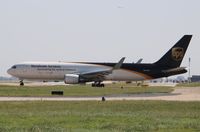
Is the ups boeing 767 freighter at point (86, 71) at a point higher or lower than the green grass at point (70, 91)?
higher

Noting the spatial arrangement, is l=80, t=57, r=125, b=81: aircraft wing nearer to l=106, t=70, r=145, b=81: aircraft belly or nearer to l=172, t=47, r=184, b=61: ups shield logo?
l=106, t=70, r=145, b=81: aircraft belly

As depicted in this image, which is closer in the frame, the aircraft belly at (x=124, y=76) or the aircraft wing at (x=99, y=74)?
the aircraft wing at (x=99, y=74)

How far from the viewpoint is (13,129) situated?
18234mm

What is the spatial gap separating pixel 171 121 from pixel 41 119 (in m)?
5.80

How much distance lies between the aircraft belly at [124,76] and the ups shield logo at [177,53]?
24.4 feet

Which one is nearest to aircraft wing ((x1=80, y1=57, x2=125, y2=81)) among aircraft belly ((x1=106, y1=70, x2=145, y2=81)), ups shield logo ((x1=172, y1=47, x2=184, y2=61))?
aircraft belly ((x1=106, y1=70, x2=145, y2=81))

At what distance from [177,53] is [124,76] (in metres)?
10.8

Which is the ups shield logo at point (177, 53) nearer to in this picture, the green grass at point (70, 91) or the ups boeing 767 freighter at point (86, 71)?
the ups boeing 767 freighter at point (86, 71)

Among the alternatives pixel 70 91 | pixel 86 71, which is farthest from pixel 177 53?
pixel 70 91

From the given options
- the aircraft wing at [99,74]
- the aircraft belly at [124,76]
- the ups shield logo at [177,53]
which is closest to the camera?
the ups shield logo at [177,53]

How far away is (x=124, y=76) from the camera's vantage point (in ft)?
260

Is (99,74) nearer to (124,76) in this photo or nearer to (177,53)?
(124,76)

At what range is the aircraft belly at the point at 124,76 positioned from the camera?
257 feet

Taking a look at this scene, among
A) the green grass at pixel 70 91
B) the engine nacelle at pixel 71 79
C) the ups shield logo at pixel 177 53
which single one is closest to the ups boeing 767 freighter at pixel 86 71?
the engine nacelle at pixel 71 79
